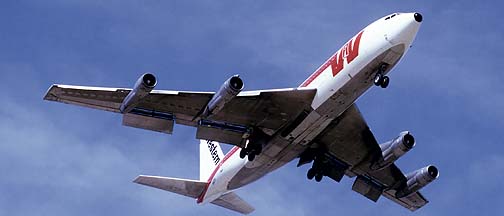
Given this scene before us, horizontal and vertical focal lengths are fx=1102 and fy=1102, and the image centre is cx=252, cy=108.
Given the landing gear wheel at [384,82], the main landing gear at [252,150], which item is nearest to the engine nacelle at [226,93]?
the main landing gear at [252,150]

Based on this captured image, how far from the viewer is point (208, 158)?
80500mm

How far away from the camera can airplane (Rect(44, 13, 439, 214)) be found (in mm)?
60688

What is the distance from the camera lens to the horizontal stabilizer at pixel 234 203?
75.3m

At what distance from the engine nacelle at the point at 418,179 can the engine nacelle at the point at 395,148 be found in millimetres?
3258

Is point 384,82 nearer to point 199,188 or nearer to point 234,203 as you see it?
point 234,203

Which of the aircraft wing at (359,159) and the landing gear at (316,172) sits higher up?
the aircraft wing at (359,159)

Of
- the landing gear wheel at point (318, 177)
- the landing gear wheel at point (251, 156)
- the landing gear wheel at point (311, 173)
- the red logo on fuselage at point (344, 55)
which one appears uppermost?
the red logo on fuselage at point (344, 55)

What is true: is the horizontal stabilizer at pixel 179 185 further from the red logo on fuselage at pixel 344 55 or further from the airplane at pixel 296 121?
the red logo on fuselage at pixel 344 55

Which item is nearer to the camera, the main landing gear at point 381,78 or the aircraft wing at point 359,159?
the main landing gear at point 381,78

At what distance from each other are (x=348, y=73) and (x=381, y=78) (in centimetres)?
191

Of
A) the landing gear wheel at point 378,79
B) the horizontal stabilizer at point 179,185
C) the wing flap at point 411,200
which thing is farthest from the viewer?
the wing flap at point 411,200

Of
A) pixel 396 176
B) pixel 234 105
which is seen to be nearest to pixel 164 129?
pixel 234 105

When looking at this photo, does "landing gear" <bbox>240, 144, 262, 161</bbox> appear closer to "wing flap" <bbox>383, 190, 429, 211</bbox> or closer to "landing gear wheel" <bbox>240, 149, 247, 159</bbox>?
"landing gear wheel" <bbox>240, 149, 247, 159</bbox>

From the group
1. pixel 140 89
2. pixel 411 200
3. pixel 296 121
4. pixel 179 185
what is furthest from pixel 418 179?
pixel 140 89
